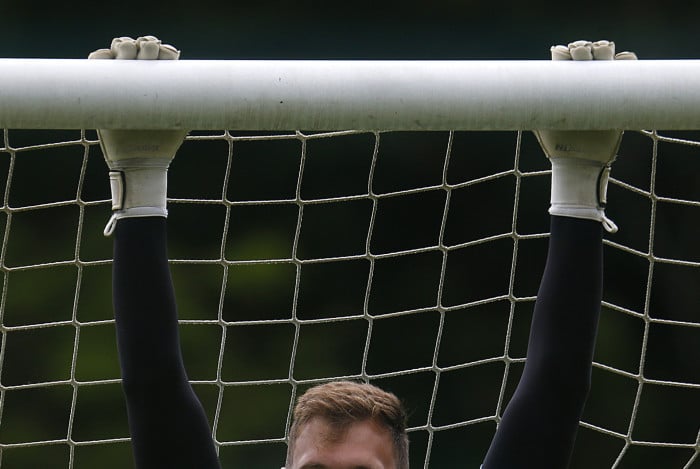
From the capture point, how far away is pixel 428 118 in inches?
71.9

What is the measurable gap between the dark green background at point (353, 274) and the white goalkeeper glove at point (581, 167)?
316 centimetres

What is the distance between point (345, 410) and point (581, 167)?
1.62 ft

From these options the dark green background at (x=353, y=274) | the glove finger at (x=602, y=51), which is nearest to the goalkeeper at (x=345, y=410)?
the glove finger at (x=602, y=51)

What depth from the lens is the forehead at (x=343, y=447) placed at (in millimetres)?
1942

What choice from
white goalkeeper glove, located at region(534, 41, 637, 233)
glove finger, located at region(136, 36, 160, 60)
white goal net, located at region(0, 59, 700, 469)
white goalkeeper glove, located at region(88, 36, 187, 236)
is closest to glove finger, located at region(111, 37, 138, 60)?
glove finger, located at region(136, 36, 160, 60)

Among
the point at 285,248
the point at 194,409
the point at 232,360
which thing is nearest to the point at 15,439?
the point at 232,360

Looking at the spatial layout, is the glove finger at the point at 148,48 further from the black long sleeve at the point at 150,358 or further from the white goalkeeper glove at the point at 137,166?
the black long sleeve at the point at 150,358

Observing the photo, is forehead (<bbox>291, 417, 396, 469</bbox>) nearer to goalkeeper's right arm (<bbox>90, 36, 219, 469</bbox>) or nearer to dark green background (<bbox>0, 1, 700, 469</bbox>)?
goalkeeper's right arm (<bbox>90, 36, 219, 469</bbox>)

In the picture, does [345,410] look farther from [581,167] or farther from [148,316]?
[581,167]

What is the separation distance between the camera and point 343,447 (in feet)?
6.41

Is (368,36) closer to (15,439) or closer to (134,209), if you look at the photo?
(15,439)

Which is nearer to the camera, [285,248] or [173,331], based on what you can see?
[173,331]

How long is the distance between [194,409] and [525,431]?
0.47 metres

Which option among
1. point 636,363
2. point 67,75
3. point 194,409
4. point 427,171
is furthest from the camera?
point 427,171
